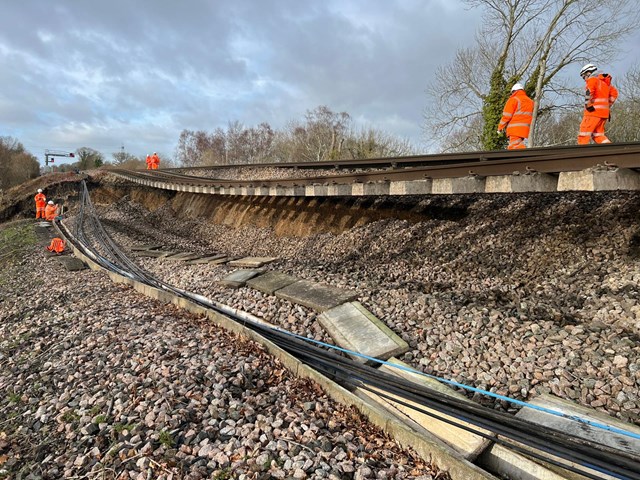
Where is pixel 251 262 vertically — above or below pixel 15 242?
above

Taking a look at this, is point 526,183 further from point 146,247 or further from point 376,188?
point 146,247

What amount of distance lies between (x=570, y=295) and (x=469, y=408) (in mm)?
2799

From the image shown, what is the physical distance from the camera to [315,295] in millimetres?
6270

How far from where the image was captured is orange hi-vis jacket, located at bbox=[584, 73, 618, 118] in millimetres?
7637

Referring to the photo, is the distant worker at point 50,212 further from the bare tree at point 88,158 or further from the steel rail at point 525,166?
the bare tree at point 88,158

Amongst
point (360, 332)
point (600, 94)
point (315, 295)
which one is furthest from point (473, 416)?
point (600, 94)

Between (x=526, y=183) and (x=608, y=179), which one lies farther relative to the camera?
(x=526, y=183)

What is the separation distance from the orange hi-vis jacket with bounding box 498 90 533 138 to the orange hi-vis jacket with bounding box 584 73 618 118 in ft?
3.97

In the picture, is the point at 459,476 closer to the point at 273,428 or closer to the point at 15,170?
the point at 273,428

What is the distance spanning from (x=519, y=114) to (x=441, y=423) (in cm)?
809

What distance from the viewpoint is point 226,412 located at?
3.63 metres

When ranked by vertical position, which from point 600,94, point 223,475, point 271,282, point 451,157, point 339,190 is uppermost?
point 600,94

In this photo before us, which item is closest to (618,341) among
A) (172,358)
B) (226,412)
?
(226,412)

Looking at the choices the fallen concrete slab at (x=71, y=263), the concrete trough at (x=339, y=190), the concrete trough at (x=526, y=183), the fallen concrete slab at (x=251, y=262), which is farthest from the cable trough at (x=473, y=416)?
the fallen concrete slab at (x=71, y=263)
